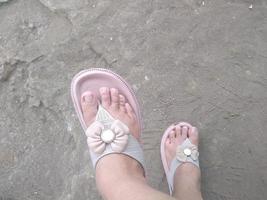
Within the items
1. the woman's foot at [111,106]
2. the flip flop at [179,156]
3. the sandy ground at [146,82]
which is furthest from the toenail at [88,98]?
the flip flop at [179,156]

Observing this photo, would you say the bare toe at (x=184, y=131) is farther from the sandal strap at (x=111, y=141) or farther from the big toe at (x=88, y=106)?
the big toe at (x=88, y=106)

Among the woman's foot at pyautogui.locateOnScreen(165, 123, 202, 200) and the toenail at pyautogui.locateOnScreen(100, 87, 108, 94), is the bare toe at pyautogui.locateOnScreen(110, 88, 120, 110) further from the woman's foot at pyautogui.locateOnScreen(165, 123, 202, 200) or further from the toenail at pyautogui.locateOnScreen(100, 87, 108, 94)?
the woman's foot at pyautogui.locateOnScreen(165, 123, 202, 200)

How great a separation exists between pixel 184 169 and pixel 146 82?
45 centimetres

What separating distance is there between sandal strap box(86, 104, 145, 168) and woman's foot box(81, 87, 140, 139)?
2.7 inches

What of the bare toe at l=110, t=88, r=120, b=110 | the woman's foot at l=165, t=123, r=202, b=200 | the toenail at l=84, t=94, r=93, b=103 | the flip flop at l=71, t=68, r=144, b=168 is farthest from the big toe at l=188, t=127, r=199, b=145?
the toenail at l=84, t=94, r=93, b=103

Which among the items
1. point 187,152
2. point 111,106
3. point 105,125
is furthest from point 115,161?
point 187,152

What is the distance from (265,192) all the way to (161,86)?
657 millimetres

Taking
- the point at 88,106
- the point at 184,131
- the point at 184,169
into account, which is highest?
the point at 88,106

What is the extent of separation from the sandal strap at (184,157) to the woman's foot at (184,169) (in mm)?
14

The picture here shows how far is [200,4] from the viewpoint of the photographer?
2.05 meters

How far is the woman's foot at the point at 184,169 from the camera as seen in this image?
172cm

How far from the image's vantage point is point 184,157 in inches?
73.2

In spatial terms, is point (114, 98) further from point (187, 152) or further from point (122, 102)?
point (187, 152)

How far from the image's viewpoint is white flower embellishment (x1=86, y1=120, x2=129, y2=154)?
5.40 feet
